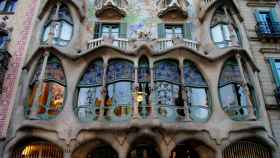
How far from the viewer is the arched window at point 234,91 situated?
1323 centimetres

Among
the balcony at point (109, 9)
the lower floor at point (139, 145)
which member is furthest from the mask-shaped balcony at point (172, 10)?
the lower floor at point (139, 145)

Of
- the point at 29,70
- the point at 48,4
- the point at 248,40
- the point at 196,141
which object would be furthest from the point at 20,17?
the point at 248,40

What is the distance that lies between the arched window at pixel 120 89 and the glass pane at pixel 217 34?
16.9ft

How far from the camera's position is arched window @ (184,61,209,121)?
43.8 ft

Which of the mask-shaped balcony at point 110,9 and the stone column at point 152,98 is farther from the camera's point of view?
the mask-shaped balcony at point 110,9

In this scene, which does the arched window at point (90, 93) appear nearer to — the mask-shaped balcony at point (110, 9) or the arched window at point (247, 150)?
the mask-shaped balcony at point (110, 9)

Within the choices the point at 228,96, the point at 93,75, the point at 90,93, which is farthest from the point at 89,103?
the point at 228,96

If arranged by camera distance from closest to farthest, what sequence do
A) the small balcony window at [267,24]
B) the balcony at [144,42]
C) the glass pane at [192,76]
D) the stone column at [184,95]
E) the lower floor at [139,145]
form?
the lower floor at [139,145], the stone column at [184,95], the glass pane at [192,76], the balcony at [144,42], the small balcony window at [267,24]

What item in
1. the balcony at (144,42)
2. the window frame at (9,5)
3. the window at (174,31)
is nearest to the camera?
the balcony at (144,42)

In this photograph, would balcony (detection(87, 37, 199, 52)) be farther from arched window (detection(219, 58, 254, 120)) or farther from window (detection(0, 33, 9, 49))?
window (detection(0, 33, 9, 49))

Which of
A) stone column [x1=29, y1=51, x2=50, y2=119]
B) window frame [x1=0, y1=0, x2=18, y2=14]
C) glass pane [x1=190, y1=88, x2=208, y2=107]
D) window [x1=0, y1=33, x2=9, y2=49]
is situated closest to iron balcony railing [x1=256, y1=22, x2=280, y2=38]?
glass pane [x1=190, y1=88, x2=208, y2=107]

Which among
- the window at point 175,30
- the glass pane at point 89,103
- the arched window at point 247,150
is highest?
the window at point 175,30

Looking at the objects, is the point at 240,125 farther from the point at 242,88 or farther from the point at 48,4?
the point at 48,4

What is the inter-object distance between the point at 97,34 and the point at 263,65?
971 cm
